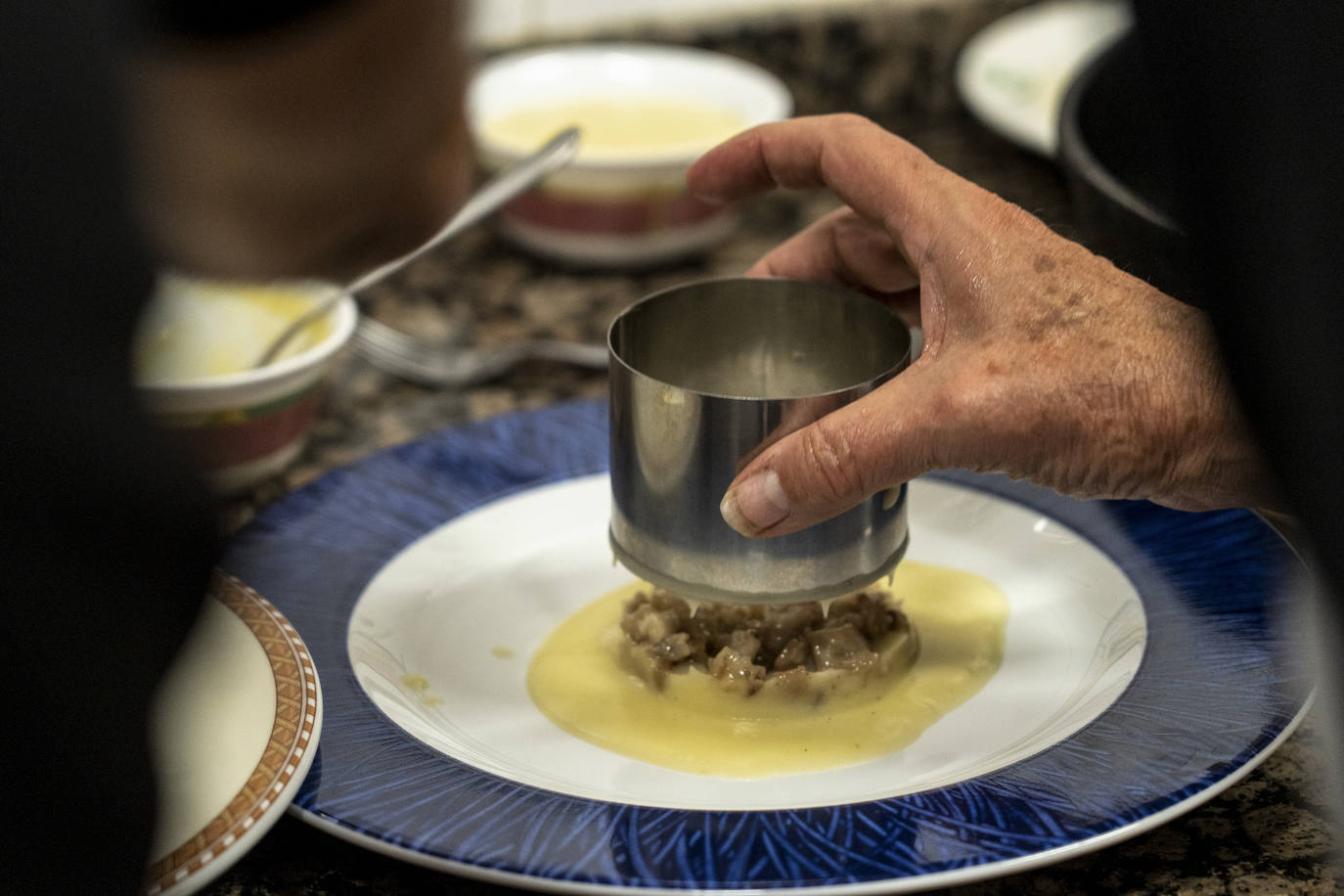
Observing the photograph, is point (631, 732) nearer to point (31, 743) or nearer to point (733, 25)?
point (31, 743)


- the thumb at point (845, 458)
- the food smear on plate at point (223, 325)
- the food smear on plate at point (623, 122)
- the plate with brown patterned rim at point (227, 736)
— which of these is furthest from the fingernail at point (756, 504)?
the food smear on plate at point (623, 122)

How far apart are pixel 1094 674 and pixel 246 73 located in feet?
2.28

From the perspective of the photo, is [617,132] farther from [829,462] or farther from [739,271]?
[829,462]

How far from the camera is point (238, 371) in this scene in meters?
1.33

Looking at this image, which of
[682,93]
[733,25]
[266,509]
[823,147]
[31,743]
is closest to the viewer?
[31,743]

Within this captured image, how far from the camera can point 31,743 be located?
492 millimetres

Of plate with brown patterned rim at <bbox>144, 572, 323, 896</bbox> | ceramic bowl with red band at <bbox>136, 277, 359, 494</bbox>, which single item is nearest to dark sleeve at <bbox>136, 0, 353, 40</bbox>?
plate with brown patterned rim at <bbox>144, 572, 323, 896</bbox>

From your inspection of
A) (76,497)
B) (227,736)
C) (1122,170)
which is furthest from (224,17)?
(1122,170)

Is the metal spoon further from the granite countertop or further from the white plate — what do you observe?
the white plate

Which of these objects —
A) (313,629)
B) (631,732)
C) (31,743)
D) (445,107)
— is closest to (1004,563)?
(631,732)

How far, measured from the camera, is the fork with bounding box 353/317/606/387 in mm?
1481

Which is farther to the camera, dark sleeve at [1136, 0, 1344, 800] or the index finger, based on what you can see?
the index finger

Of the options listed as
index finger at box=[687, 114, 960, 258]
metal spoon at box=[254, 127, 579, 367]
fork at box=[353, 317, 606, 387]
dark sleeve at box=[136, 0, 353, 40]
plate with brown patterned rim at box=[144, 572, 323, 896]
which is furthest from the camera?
fork at box=[353, 317, 606, 387]

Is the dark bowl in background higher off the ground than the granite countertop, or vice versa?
the dark bowl in background
